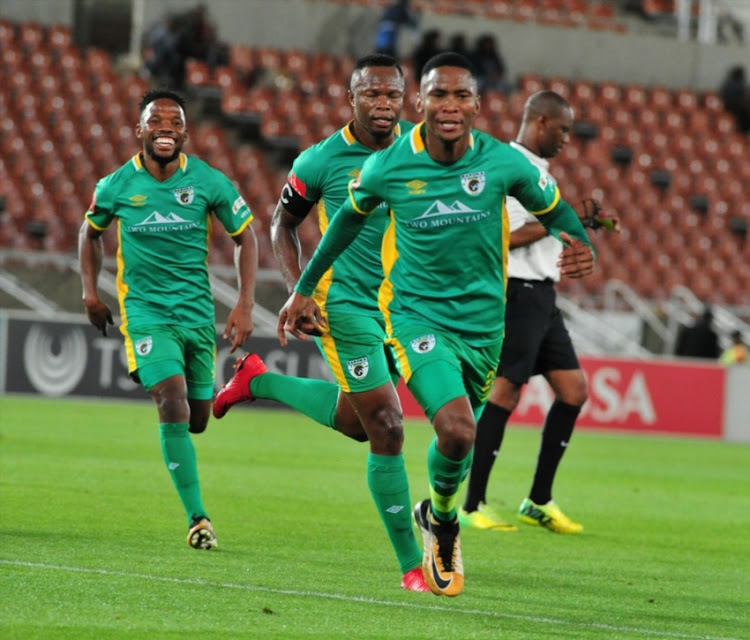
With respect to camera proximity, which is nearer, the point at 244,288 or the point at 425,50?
the point at 244,288

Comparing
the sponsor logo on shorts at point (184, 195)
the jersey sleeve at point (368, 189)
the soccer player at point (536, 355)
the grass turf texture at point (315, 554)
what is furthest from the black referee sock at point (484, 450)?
the jersey sleeve at point (368, 189)

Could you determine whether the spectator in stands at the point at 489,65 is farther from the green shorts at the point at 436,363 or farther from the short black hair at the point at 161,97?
the green shorts at the point at 436,363

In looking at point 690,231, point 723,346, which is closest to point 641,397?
point 723,346

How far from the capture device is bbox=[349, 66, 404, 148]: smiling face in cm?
697

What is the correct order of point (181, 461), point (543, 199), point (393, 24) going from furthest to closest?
point (393, 24)
point (181, 461)
point (543, 199)

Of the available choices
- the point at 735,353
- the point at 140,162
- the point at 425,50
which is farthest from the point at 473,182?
the point at 425,50

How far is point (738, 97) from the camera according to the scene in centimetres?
3062

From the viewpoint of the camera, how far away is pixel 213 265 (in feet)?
69.4

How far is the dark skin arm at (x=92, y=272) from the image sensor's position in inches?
317

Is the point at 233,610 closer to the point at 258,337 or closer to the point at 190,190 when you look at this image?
the point at 190,190

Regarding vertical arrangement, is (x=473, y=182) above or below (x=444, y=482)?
above

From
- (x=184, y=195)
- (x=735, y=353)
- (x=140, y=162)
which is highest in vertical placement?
(x=140, y=162)

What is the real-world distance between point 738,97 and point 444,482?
25817 millimetres

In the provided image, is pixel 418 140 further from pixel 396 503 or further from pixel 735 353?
pixel 735 353
